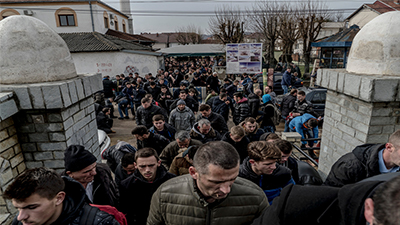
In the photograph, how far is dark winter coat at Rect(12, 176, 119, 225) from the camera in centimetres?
164

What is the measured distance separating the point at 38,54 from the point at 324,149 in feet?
16.0

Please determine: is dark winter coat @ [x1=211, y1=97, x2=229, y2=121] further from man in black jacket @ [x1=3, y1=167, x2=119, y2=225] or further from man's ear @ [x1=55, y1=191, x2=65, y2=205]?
man's ear @ [x1=55, y1=191, x2=65, y2=205]

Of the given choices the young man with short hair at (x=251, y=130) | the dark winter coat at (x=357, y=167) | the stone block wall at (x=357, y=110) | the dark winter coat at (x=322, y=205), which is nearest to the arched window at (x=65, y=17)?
the young man with short hair at (x=251, y=130)

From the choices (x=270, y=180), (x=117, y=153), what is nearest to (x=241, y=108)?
(x=117, y=153)

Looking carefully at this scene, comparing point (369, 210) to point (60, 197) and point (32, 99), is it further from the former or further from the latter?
point (32, 99)

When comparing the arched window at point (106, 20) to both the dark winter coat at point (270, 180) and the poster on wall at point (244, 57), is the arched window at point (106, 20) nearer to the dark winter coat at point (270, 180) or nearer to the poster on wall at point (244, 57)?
the poster on wall at point (244, 57)

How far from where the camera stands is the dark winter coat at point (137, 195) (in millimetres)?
2650

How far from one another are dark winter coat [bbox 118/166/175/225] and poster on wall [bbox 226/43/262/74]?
13.0m

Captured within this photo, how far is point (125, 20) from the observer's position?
125 ft

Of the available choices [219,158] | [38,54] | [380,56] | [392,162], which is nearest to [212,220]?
[219,158]

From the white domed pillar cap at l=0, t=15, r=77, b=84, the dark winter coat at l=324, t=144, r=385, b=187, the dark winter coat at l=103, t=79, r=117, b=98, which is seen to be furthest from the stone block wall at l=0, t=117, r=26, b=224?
the dark winter coat at l=103, t=79, r=117, b=98

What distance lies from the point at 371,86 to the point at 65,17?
106ft

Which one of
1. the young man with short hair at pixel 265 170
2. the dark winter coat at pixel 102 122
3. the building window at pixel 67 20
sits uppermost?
the building window at pixel 67 20

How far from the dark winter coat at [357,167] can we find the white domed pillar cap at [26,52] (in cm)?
369
